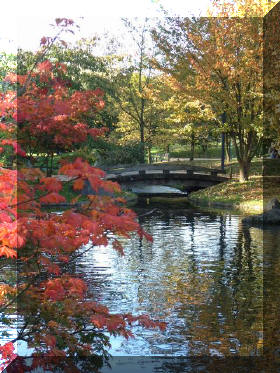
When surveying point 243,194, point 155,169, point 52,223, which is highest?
point 52,223

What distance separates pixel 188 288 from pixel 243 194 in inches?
965

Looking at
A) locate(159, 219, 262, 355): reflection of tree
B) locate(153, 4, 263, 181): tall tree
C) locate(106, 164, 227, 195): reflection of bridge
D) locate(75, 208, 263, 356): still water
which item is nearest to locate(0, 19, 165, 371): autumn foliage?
locate(75, 208, 263, 356): still water

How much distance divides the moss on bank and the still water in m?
10.5

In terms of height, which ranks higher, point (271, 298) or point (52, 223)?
point (52, 223)

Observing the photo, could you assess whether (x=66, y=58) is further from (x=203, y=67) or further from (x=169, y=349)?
(x=169, y=349)

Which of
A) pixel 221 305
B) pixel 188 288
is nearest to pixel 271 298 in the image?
pixel 221 305

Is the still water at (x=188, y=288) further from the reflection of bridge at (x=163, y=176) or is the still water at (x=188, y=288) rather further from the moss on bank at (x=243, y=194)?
the reflection of bridge at (x=163, y=176)

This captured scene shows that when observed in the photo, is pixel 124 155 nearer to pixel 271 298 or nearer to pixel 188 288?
pixel 188 288

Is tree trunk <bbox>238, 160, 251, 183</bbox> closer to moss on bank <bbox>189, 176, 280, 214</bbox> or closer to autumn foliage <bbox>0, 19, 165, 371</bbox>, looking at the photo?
moss on bank <bbox>189, 176, 280, 214</bbox>

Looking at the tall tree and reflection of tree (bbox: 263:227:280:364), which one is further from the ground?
the tall tree

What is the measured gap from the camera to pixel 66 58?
44.7 meters

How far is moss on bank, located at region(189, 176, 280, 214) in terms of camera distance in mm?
35750

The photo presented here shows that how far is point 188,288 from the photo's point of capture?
1469 centimetres

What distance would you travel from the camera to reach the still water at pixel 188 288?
34.3 feet
